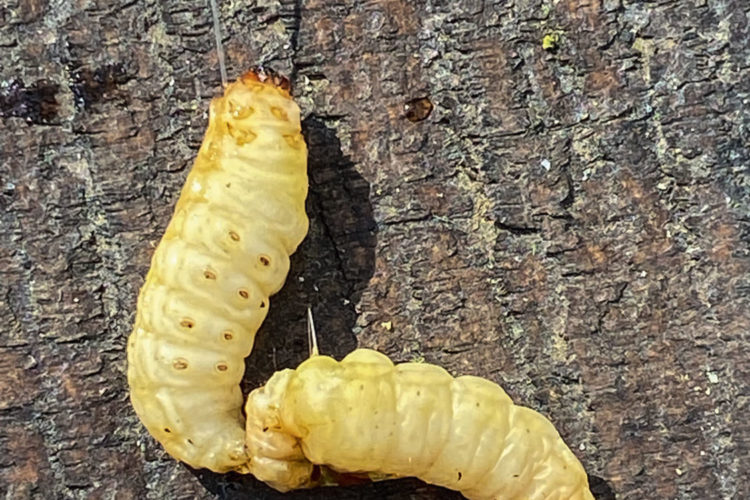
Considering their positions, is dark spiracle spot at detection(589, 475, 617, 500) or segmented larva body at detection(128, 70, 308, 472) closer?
segmented larva body at detection(128, 70, 308, 472)

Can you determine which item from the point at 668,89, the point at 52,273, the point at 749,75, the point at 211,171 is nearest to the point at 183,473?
the point at 52,273

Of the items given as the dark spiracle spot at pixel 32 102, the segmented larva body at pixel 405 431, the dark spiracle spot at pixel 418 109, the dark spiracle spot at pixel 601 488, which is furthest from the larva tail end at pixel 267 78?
the dark spiracle spot at pixel 601 488

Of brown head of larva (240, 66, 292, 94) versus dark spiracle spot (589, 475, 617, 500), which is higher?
brown head of larva (240, 66, 292, 94)

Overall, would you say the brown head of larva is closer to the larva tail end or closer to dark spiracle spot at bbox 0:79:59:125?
the larva tail end

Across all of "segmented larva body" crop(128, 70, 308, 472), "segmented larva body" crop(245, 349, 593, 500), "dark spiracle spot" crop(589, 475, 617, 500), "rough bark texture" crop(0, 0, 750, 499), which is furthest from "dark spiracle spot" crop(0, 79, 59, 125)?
"dark spiracle spot" crop(589, 475, 617, 500)

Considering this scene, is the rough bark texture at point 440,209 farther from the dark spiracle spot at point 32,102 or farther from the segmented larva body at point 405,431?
the segmented larva body at point 405,431

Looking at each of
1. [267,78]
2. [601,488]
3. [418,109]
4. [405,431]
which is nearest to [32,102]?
[267,78]
